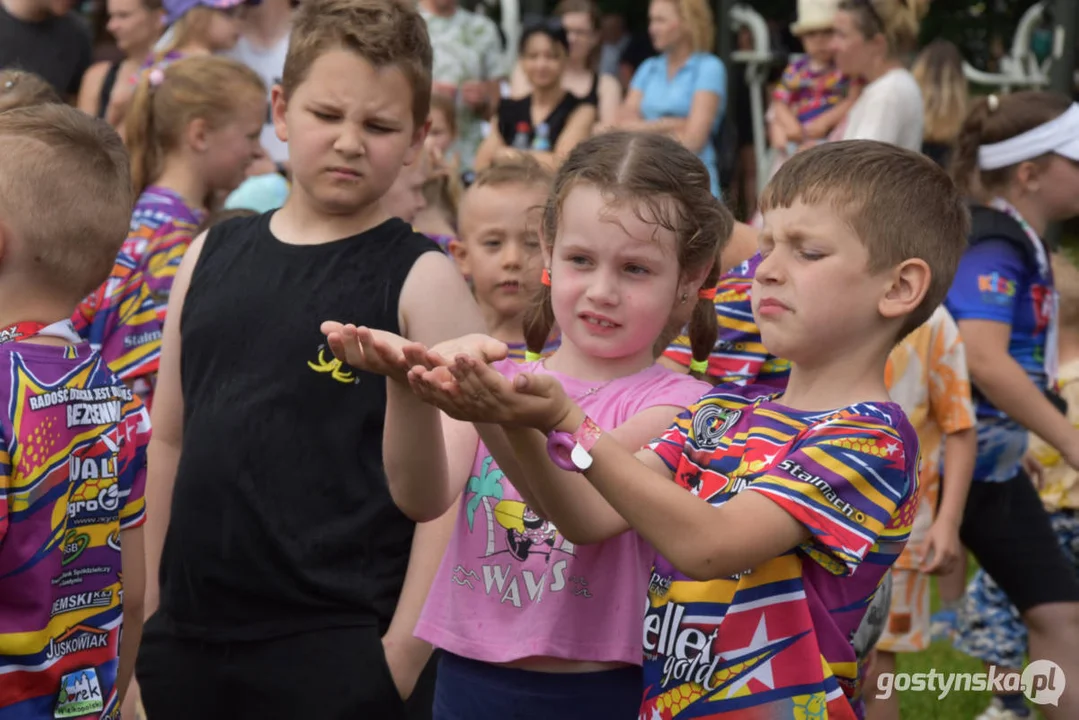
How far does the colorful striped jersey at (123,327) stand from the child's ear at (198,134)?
0.73m

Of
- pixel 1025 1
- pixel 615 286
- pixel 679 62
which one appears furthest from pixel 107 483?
pixel 1025 1

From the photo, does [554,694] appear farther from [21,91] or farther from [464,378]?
[21,91]

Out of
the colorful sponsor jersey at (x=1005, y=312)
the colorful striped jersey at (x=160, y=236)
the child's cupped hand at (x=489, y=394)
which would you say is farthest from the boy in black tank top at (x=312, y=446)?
the colorful sponsor jersey at (x=1005, y=312)

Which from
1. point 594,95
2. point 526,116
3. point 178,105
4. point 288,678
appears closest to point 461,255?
point 178,105

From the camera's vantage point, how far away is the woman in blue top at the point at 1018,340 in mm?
4539

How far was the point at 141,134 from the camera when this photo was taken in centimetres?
489

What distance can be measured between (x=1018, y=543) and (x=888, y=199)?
8.48 ft

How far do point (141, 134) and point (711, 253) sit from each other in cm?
282

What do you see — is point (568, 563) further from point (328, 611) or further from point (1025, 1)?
point (1025, 1)

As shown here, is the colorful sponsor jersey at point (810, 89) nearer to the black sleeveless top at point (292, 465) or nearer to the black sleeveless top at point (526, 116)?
the black sleeveless top at point (526, 116)

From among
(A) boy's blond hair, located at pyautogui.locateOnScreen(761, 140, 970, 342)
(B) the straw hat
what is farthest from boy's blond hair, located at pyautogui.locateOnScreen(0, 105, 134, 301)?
(B) the straw hat

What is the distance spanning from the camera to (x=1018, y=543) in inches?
182

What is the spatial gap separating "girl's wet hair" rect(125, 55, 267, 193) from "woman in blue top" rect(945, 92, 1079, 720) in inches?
97.6

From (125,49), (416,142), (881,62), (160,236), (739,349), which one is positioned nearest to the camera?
(416,142)
